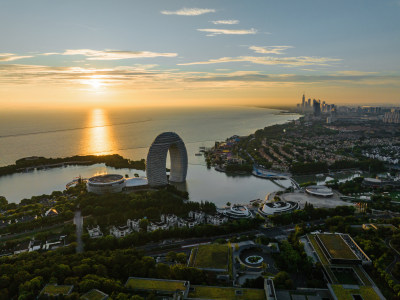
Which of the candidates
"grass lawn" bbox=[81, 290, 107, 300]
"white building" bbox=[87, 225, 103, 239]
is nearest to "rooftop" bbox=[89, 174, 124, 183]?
"white building" bbox=[87, 225, 103, 239]

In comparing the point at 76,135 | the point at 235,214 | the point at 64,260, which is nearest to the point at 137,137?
the point at 76,135

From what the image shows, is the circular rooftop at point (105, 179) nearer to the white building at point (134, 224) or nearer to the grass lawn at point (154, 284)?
the white building at point (134, 224)

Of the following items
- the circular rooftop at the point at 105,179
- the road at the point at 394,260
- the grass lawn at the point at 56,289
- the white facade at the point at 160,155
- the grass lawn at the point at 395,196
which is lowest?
the grass lawn at the point at 395,196

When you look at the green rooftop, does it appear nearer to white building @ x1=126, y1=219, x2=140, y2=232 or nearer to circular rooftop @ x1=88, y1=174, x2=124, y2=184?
white building @ x1=126, y1=219, x2=140, y2=232

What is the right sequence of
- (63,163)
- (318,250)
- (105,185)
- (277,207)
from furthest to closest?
(63,163), (105,185), (277,207), (318,250)

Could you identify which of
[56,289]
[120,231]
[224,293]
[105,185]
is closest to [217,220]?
[120,231]

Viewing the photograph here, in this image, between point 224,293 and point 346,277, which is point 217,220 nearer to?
point 224,293

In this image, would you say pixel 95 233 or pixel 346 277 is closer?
pixel 346 277

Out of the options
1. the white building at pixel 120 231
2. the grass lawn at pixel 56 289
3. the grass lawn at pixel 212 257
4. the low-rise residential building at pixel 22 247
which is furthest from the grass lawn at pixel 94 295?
the low-rise residential building at pixel 22 247
